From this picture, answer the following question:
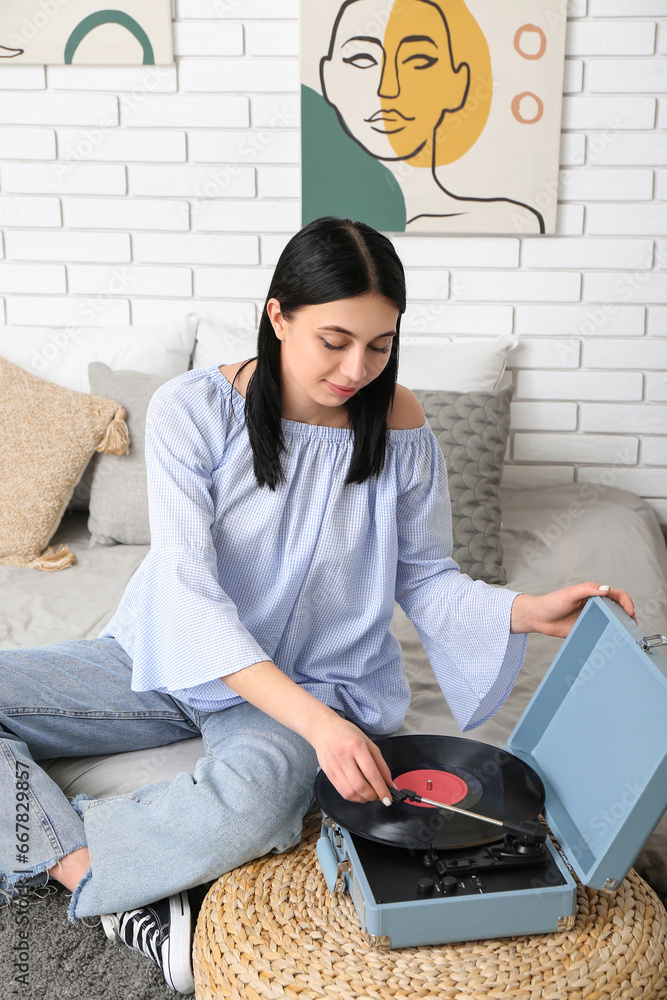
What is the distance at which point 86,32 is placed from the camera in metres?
2.19

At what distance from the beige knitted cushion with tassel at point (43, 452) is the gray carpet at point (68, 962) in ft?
3.00

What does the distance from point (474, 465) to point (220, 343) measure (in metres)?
0.75

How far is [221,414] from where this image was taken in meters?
1.26

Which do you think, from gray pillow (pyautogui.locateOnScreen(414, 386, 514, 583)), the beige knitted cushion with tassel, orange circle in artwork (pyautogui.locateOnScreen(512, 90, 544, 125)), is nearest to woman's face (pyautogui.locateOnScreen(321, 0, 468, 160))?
orange circle in artwork (pyautogui.locateOnScreen(512, 90, 544, 125))

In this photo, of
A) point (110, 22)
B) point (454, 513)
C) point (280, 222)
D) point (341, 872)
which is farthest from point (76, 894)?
point (110, 22)

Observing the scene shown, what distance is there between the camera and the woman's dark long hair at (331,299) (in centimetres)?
108

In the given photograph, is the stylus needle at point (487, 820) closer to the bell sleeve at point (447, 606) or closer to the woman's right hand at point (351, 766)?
the woman's right hand at point (351, 766)

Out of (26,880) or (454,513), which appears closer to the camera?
(26,880)

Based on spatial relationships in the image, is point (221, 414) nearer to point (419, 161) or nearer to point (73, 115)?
point (419, 161)

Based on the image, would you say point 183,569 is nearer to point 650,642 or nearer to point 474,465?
point 650,642

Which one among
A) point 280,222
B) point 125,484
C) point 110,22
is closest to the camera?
point 125,484

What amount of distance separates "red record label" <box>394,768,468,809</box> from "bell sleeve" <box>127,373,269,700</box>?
0.22m

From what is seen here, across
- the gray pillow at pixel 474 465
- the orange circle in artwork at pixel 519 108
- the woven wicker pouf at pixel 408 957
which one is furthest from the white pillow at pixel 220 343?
the woven wicker pouf at pixel 408 957

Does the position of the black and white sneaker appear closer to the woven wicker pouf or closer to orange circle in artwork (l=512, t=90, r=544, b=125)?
the woven wicker pouf
